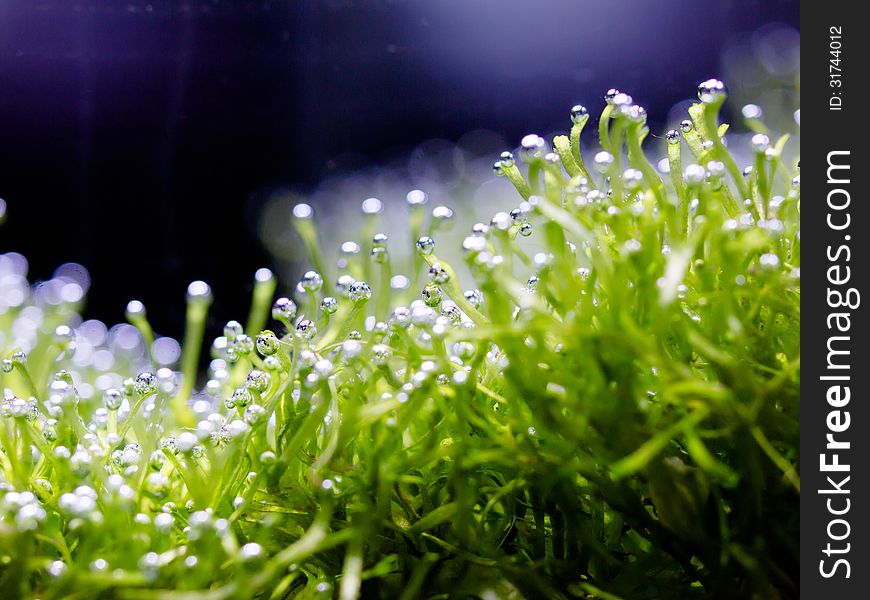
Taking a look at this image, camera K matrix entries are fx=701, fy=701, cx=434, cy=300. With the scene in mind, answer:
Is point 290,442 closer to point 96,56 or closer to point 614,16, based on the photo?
point 96,56

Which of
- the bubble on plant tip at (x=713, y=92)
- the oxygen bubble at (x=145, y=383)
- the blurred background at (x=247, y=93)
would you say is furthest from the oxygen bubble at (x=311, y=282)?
the blurred background at (x=247, y=93)

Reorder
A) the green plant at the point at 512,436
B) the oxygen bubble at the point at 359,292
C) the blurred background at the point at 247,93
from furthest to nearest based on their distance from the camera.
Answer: the blurred background at the point at 247,93, the oxygen bubble at the point at 359,292, the green plant at the point at 512,436

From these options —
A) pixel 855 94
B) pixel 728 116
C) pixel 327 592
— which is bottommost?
pixel 327 592

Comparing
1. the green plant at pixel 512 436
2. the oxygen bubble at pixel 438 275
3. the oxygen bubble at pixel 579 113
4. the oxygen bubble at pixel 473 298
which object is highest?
the oxygen bubble at pixel 579 113

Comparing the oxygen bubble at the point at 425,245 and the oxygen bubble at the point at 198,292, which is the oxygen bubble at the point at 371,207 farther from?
the oxygen bubble at the point at 198,292

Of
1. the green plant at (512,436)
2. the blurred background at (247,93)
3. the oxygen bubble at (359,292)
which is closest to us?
the green plant at (512,436)

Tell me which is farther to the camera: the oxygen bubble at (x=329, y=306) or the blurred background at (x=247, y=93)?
the blurred background at (x=247, y=93)

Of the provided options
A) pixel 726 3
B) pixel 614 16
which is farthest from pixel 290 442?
pixel 726 3

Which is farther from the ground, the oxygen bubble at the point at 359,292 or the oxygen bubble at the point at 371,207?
the oxygen bubble at the point at 371,207
